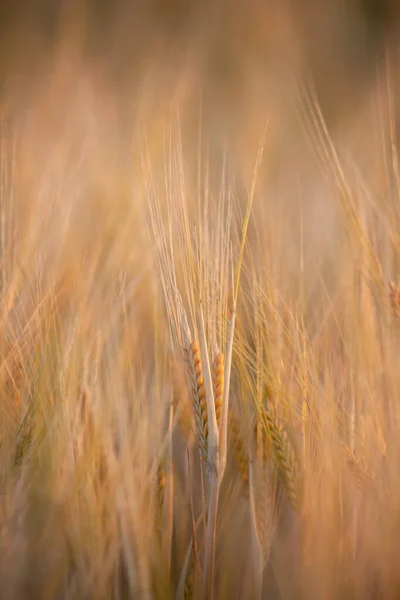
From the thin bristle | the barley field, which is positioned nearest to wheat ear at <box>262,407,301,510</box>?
the barley field

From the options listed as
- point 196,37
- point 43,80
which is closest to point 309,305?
point 43,80

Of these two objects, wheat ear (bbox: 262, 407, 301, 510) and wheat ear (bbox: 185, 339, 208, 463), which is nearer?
wheat ear (bbox: 185, 339, 208, 463)

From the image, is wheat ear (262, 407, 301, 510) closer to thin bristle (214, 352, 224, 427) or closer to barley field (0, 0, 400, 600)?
barley field (0, 0, 400, 600)

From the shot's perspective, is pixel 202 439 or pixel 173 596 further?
pixel 173 596

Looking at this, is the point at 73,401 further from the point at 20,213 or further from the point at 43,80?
the point at 43,80

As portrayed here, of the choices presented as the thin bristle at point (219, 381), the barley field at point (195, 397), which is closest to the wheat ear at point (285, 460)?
the barley field at point (195, 397)

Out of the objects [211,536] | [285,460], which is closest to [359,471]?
[285,460]

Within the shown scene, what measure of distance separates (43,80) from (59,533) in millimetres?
2402

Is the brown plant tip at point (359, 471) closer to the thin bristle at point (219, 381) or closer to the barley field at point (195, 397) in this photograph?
the barley field at point (195, 397)

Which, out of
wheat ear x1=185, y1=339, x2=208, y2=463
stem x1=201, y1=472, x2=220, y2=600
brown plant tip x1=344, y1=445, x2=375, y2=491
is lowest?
stem x1=201, y1=472, x2=220, y2=600

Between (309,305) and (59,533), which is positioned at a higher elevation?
(309,305)

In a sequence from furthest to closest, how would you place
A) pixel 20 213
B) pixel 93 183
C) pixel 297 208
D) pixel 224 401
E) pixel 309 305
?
pixel 297 208 → pixel 93 183 → pixel 20 213 → pixel 309 305 → pixel 224 401

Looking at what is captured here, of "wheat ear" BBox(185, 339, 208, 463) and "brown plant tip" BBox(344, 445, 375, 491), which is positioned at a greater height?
"wheat ear" BBox(185, 339, 208, 463)

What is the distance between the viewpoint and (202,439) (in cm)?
78
